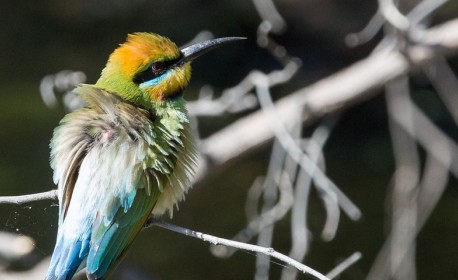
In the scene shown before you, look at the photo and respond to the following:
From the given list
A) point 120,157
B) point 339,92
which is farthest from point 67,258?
point 339,92

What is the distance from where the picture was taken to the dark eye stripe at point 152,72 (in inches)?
111

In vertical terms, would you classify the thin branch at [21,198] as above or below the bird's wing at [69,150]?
below

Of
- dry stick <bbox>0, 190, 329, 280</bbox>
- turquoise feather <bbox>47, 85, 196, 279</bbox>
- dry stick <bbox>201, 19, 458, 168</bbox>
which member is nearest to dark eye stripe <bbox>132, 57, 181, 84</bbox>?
turquoise feather <bbox>47, 85, 196, 279</bbox>

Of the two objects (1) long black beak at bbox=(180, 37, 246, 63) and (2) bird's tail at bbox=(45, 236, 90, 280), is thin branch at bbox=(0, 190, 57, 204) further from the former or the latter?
(1) long black beak at bbox=(180, 37, 246, 63)

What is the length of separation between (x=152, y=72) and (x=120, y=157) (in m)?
0.36

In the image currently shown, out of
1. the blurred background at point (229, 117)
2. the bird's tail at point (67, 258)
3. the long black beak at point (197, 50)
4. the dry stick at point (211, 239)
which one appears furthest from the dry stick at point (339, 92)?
the bird's tail at point (67, 258)

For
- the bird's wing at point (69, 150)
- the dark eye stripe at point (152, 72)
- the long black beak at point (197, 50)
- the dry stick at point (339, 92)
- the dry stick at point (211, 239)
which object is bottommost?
the dry stick at point (211, 239)

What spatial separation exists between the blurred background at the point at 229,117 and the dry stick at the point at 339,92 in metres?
0.55

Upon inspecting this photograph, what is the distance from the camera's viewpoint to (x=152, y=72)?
2.84m

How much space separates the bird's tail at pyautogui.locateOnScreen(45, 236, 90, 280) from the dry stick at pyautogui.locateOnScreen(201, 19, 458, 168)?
133 centimetres

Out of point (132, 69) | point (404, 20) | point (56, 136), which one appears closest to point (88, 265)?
point (56, 136)

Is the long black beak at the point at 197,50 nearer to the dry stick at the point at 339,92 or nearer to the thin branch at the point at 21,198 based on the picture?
the thin branch at the point at 21,198

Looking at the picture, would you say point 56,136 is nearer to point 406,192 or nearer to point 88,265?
point 88,265

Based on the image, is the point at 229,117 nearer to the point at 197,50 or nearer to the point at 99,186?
the point at 197,50
